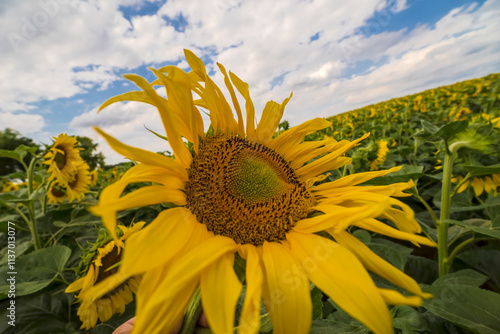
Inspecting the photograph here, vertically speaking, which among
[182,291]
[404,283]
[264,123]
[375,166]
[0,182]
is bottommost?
[375,166]

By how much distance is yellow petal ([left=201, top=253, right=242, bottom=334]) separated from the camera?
0.50 meters

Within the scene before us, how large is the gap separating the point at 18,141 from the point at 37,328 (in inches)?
521

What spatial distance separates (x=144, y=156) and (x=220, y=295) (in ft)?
1.07

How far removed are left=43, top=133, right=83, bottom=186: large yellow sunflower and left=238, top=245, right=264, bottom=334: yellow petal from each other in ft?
6.99

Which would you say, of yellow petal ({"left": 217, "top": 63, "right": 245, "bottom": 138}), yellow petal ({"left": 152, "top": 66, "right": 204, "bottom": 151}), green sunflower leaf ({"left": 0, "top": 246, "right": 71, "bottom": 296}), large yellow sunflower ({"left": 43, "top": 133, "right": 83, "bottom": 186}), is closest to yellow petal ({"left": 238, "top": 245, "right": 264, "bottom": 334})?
yellow petal ({"left": 152, "top": 66, "right": 204, "bottom": 151})

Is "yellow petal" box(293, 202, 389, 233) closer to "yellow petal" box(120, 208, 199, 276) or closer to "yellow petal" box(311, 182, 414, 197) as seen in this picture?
"yellow petal" box(311, 182, 414, 197)

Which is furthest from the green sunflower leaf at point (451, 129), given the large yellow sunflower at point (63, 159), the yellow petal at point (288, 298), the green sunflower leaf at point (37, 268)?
the large yellow sunflower at point (63, 159)

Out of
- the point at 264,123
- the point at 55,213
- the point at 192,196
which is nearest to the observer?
the point at 192,196

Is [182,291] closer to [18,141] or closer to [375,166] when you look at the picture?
[375,166]

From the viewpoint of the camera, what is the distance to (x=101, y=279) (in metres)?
1.04

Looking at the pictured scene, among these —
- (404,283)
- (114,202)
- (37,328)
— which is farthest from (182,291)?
(37,328)

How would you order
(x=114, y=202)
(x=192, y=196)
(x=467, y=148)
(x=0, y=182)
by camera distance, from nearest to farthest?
(x=114, y=202) < (x=192, y=196) < (x=467, y=148) < (x=0, y=182)

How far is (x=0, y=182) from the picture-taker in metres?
4.16

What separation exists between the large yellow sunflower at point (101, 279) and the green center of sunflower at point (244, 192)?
29cm
